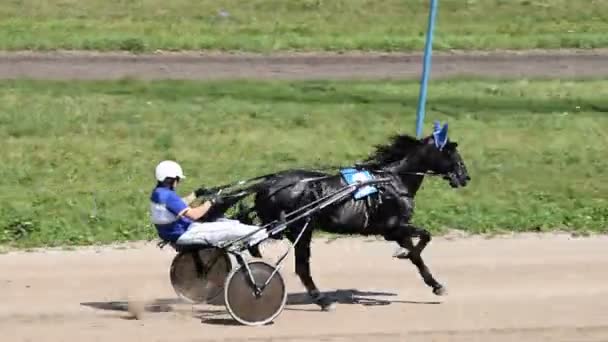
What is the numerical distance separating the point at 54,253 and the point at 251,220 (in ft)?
10.4

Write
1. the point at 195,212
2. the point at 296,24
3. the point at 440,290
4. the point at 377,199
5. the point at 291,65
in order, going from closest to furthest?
1. the point at 195,212
2. the point at 377,199
3. the point at 440,290
4. the point at 291,65
5. the point at 296,24

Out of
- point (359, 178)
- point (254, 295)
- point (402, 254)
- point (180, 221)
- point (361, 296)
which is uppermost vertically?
point (359, 178)

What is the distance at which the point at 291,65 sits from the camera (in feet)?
82.2

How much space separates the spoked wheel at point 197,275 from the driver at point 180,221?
647 millimetres

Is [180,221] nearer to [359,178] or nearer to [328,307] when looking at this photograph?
[328,307]

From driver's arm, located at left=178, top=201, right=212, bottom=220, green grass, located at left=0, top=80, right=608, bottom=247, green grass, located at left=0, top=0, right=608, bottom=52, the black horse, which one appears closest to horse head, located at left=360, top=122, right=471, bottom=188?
the black horse

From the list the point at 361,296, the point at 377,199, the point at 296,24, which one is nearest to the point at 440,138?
the point at 377,199

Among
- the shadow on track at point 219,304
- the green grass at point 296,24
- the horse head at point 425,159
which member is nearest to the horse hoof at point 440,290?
the shadow on track at point 219,304

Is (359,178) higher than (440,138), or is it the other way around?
(440,138)

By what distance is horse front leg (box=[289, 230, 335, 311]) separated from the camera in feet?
39.3

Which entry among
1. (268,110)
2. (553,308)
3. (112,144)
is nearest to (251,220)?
(553,308)

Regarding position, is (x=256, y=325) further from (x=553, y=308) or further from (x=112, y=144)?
(x=112, y=144)

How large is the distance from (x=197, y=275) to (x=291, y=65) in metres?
13.2

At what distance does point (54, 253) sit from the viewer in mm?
14430
